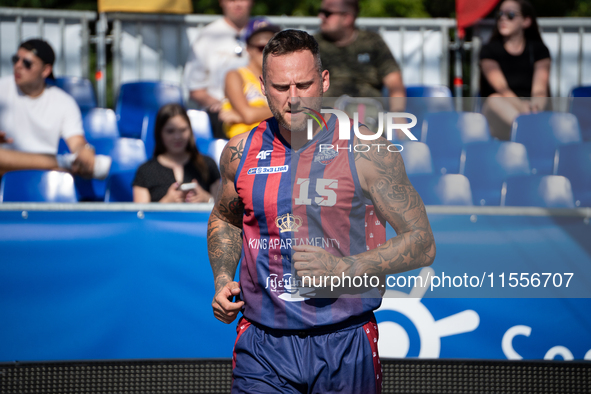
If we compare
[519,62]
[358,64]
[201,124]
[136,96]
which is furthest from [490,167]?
[136,96]

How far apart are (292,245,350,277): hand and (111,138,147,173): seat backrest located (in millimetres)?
3373

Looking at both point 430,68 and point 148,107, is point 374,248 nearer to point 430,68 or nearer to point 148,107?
point 148,107

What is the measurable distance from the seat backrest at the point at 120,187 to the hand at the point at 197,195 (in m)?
0.85

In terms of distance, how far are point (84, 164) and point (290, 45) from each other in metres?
2.89

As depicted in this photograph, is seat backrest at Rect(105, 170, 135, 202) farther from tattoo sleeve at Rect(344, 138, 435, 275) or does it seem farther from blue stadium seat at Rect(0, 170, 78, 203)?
tattoo sleeve at Rect(344, 138, 435, 275)

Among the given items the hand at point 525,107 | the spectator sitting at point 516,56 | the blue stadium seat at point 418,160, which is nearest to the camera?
the blue stadium seat at point 418,160

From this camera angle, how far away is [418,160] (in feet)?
11.5

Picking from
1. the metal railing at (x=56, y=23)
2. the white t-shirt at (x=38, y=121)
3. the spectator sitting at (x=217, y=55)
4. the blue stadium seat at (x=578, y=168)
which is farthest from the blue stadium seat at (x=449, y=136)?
the metal railing at (x=56, y=23)

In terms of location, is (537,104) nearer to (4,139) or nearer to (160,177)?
(160,177)

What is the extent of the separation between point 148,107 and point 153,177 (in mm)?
2213

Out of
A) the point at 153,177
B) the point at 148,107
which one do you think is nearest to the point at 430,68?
the point at 148,107

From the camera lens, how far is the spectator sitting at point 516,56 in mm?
5473

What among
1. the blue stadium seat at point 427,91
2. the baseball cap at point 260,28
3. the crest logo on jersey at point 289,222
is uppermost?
the baseball cap at point 260,28

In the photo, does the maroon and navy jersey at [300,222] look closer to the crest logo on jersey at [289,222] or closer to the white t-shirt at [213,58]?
the crest logo on jersey at [289,222]
